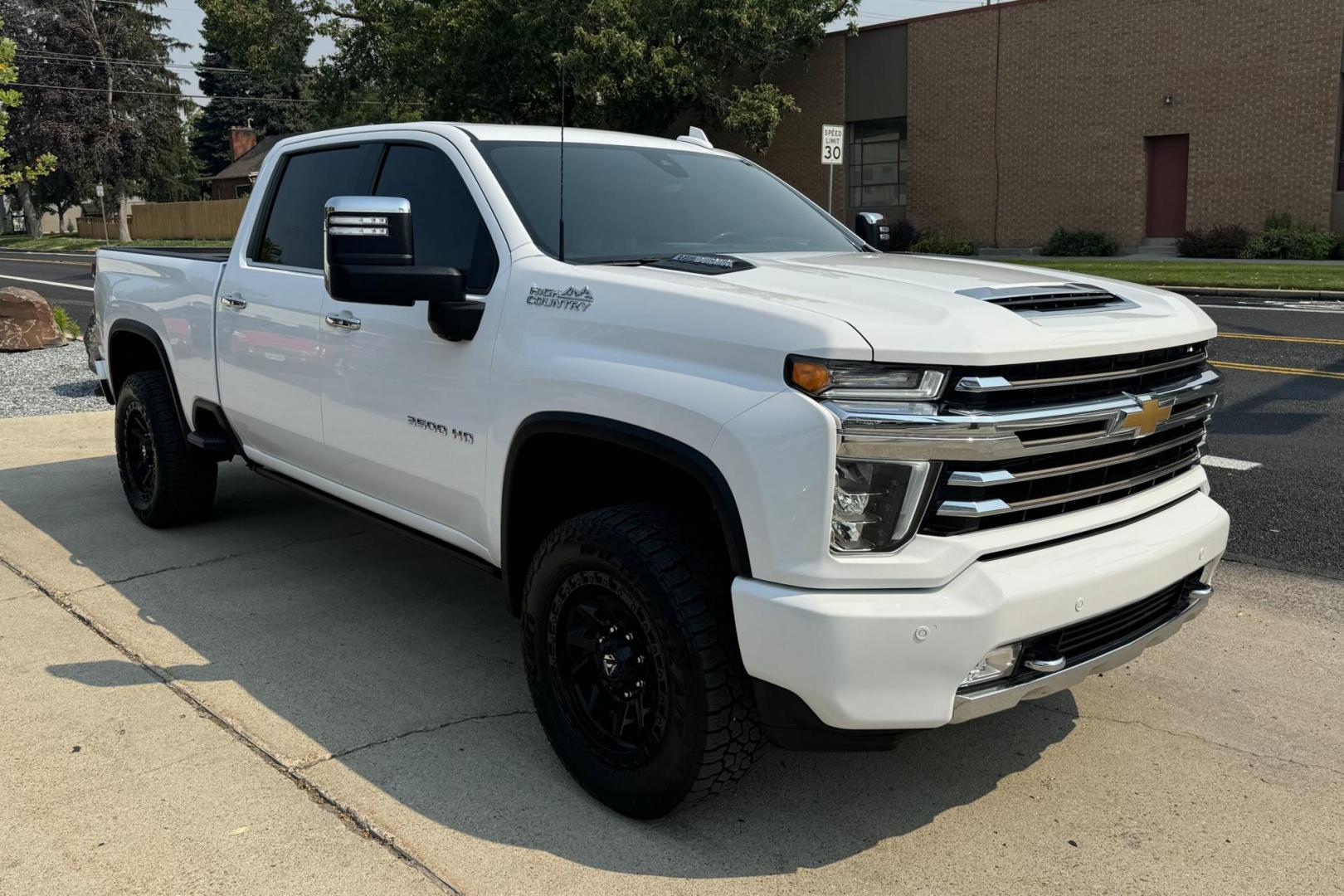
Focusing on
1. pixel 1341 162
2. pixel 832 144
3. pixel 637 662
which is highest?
pixel 1341 162

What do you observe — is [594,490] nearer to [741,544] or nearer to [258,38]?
[741,544]

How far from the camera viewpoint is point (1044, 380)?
278 cm

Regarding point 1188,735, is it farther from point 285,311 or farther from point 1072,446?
point 285,311

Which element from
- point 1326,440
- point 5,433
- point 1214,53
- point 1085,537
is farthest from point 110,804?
point 1214,53

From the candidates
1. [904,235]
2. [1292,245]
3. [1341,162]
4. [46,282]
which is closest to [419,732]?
[1292,245]

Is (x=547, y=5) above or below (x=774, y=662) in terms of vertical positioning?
above

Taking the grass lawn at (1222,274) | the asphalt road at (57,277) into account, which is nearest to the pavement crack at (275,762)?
the asphalt road at (57,277)

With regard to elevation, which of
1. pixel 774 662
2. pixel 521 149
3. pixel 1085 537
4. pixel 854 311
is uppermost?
pixel 521 149

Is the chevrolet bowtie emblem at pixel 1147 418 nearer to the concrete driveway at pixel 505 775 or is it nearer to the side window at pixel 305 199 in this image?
the concrete driveway at pixel 505 775

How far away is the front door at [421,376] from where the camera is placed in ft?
12.1

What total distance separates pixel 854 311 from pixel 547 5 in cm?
2775

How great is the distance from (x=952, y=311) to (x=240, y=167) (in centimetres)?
7577

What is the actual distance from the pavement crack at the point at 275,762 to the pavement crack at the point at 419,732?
25 mm

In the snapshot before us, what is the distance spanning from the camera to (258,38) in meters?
36.9
